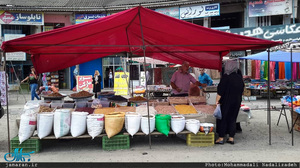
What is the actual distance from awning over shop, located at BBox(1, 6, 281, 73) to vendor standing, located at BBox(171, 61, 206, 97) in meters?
0.48

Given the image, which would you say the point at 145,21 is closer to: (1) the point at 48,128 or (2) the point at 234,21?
(1) the point at 48,128

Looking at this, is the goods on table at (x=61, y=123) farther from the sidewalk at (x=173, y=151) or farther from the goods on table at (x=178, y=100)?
the goods on table at (x=178, y=100)

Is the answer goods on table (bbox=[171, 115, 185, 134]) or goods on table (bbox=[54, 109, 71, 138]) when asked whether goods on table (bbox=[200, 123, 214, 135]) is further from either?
goods on table (bbox=[54, 109, 71, 138])

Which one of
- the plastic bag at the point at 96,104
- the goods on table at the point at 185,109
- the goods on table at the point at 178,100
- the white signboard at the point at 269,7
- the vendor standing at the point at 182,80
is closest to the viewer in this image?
the goods on table at the point at 185,109

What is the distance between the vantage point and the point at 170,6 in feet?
62.8

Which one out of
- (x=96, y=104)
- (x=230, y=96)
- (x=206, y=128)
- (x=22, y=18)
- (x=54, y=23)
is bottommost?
(x=206, y=128)

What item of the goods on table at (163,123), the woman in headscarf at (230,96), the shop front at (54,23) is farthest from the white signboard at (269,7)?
the goods on table at (163,123)

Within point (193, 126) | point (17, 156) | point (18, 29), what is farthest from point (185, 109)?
point (18, 29)

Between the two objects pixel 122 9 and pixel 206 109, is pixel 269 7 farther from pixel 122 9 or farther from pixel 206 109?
pixel 206 109

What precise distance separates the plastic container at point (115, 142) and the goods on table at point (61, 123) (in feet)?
2.48

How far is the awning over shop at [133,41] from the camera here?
4613mm

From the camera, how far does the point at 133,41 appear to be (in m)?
7.18

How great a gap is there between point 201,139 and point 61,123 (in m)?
2.80

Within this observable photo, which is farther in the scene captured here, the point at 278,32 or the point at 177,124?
the point at 278,32
